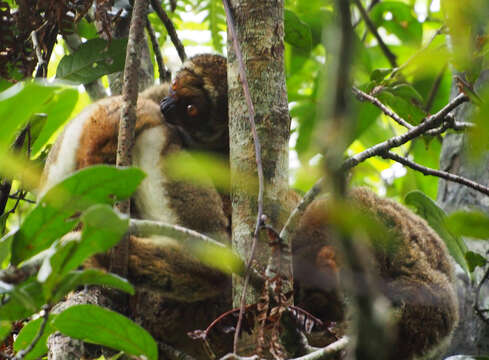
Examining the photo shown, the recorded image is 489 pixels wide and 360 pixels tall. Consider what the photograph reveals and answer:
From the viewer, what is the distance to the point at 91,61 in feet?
10.5

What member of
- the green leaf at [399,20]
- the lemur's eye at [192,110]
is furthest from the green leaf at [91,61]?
the green leaf at [399,20]

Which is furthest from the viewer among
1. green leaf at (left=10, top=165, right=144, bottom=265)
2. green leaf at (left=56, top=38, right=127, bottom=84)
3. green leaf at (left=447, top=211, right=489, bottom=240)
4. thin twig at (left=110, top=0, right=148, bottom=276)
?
green leaf at (left=56, top=38, right=127, bottom=84)

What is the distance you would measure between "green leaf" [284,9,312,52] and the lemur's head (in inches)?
18.6

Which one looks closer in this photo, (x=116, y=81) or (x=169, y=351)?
(x=169, y=351)

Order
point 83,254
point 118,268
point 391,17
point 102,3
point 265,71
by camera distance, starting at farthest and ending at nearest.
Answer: point 391,17 < point 102,3 < point 265,71 < point 118,268 < point 83,254

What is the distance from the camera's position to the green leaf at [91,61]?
3.20 metres

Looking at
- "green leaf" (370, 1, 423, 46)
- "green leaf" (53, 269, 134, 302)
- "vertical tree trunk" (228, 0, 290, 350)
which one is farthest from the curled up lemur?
"green leaf" (370, 1, 423, 46)

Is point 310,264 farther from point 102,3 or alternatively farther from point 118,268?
point 102,3

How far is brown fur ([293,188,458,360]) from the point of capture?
284 centimetres

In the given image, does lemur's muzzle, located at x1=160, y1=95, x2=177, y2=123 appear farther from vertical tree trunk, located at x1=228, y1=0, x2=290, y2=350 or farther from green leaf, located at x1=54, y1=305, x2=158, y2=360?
green leaf, located at x1=54, y1=305, x2=158, y2=360

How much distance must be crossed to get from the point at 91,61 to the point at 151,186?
3.05ft

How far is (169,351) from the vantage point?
266 centimetres

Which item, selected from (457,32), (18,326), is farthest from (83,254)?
(18,326)

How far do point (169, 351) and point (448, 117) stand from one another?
5.60 ft
